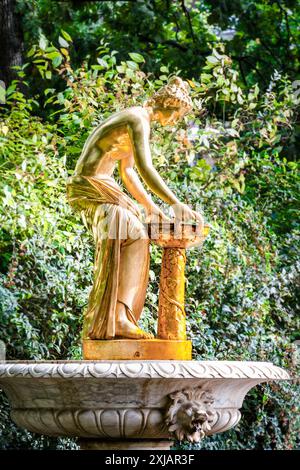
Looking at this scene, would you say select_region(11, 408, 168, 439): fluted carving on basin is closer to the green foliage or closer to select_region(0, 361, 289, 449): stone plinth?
select_region(0, 361, 289, 449): stone plinth

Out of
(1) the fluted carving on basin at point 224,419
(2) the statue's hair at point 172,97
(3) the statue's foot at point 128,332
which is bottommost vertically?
(1) the fluted carving on basin at point 224,419

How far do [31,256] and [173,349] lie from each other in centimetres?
256

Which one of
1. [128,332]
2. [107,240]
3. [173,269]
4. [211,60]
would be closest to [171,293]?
[173,269]

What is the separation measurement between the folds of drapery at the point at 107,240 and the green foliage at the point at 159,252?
171cm

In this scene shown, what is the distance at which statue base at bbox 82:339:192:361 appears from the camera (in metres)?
5.39

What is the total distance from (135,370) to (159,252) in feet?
11.5

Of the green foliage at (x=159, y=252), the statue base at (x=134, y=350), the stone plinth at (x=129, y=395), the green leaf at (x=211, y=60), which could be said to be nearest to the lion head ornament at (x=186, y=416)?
the stone plinth at (x=129, y=395)

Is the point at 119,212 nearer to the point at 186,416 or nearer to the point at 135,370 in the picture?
the point at 135,370

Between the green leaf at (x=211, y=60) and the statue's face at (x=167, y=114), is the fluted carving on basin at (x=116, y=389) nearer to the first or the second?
the statue's face at (x=167, y=114)

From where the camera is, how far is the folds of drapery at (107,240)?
18.0 feet

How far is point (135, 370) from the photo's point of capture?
4816 millimetres

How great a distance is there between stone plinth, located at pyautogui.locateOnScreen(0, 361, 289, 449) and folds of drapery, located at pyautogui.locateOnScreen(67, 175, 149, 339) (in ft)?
1.55

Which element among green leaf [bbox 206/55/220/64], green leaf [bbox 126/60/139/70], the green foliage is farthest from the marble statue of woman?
green leaf [bbox 206/55/220/64]

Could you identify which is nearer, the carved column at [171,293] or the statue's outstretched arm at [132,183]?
the carved column at [171,293]
